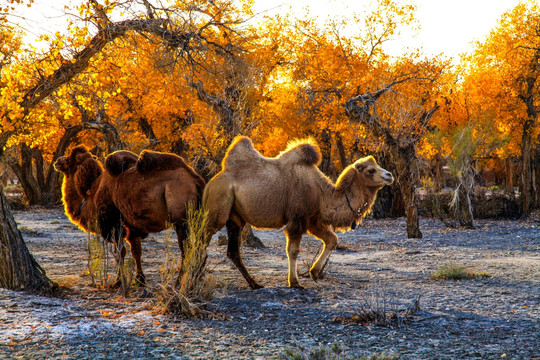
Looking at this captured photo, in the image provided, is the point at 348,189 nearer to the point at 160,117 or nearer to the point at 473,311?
the point at 473,311

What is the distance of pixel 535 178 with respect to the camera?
89.0 feet

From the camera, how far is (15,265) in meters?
6.72

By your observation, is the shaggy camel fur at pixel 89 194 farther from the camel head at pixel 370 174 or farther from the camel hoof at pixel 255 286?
the camel head at pixel 370 174

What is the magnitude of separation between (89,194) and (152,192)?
52.9 inches

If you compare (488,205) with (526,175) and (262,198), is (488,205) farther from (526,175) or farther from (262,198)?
(262,198)

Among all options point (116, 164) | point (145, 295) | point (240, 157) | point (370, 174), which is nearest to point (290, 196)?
point (240, 157)

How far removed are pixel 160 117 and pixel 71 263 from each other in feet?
65.6

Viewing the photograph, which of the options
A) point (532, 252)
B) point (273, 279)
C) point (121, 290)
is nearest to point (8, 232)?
point (121, 290)

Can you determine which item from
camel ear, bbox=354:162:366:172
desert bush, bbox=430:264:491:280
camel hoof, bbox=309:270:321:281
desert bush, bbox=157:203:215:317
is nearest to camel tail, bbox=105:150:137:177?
desert bush, bbox=157:203:215:317

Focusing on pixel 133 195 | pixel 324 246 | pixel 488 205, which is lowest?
pixel 488 205

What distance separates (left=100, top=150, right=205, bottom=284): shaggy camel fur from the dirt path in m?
1.03

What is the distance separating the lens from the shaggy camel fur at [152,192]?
22.6 ft

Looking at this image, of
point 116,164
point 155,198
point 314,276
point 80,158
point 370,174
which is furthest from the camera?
point 80,158

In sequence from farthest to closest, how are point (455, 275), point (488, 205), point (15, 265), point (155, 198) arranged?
point (488, 205) < point (455, 275) < point (155, 198) < point (15, 265)
